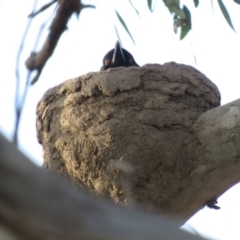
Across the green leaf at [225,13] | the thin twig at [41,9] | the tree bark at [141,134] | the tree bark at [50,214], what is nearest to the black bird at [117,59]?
the tree bark at [141,134]

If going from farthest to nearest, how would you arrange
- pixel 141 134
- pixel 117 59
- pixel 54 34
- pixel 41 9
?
pixel 117 59
pixel 141 134
pixel 41 9
pixel 54 34

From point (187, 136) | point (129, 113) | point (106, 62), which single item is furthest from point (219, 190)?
point (106, 62)

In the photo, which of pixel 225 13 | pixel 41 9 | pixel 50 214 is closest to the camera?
pixel 50 214

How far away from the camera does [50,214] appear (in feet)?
1.66

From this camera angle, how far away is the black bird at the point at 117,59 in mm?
5012

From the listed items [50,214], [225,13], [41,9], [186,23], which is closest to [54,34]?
[41,9]

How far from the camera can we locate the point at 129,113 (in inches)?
134

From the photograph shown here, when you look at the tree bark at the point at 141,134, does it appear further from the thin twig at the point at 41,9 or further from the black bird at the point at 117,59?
the thin twig at the point at 41,9

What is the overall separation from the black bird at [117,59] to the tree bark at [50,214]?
174 inches

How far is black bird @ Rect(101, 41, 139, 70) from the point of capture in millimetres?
5012

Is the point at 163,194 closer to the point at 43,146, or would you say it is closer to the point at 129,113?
the point at 129,113

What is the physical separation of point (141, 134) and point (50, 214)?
2790 mm

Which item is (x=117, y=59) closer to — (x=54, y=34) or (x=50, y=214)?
(x=54, y=34)

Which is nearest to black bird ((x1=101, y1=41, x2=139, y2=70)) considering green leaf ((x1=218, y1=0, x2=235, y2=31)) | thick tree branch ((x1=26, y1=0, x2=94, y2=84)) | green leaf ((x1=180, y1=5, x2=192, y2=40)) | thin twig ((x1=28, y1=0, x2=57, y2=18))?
green leaf ((x1=180, y1=5, x2=192, y2=40))
